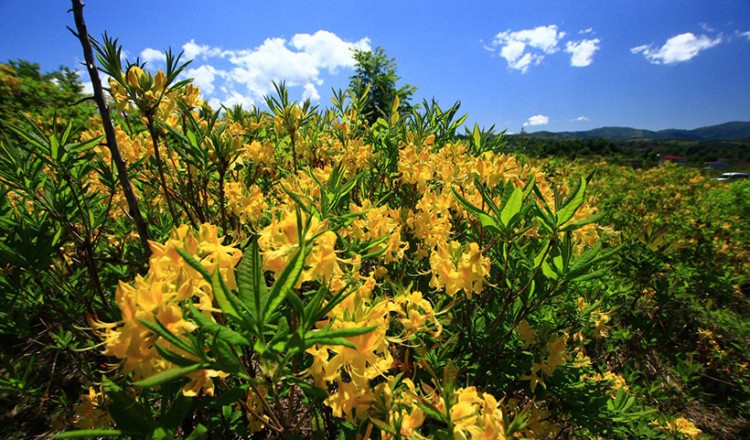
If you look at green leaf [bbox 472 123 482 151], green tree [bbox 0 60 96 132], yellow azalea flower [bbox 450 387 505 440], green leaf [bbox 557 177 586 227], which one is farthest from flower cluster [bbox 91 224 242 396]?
green tree [bbox 0 60 96 132]

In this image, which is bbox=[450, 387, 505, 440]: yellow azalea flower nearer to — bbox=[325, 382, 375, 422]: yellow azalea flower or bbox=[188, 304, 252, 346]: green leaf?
bbox=[325, 382, 375, 422]: yellow azalea flower

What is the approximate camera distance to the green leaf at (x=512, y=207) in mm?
1051

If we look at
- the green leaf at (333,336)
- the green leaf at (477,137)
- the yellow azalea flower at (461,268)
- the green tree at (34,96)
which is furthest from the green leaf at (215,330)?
the green tree at (34,96)

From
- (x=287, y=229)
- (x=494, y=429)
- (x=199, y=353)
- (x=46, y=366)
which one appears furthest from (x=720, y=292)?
(x=46, y=366)

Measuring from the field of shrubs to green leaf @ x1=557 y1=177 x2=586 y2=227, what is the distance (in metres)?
0.01

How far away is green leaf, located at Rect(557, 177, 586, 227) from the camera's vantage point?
1.02m

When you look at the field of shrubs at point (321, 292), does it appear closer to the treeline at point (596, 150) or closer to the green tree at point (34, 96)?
the treeline at point (596, 150)

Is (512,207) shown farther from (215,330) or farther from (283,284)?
(215,330)

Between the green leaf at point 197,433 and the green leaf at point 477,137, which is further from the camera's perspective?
the green leaf at point 477,137

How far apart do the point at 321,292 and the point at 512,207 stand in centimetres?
74

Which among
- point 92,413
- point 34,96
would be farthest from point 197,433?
point 34,96

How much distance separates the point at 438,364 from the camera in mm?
1351

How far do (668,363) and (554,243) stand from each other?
3.44 m

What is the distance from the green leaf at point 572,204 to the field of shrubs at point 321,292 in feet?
0.04
